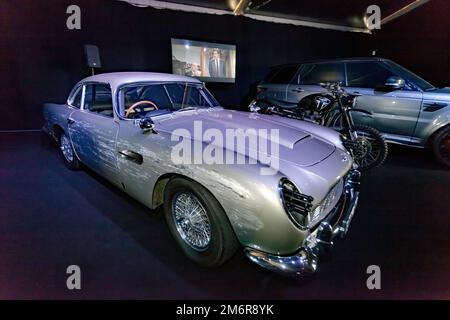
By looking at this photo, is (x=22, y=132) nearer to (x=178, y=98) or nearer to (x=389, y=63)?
(x=178, y=98)

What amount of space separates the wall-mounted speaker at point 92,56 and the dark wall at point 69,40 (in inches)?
21.2

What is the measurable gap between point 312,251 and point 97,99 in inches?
109

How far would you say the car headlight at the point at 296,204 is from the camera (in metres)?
1.30

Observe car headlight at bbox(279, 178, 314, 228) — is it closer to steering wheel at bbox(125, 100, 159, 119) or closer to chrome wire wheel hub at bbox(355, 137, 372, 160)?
steering wheel at bbox(125, 100, 159, 119)

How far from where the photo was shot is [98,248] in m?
1.90

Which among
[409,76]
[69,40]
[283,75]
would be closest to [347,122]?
[409,76]

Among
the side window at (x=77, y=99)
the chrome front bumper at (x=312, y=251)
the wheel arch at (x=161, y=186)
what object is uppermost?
the side window at (x=77, y=99)

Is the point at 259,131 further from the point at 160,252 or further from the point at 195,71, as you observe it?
the point at 195,71

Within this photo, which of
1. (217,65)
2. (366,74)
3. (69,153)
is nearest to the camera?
(69,153)

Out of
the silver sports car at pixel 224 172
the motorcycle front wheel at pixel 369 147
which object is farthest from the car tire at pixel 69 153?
the motorcycle front wheel at pixel 369 147

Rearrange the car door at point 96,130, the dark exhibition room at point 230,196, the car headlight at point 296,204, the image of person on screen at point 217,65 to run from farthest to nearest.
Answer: the image of person on screen at point 217,65 < the car door at point 96,130 < the dark exhibition room at point 230,196 < the car headlight at point 296,204

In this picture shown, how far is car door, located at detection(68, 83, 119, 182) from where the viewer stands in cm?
223

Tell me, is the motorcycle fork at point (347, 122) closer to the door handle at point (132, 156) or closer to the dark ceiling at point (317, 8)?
the door handle at point (132, 156)

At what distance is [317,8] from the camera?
7023 millimetres
